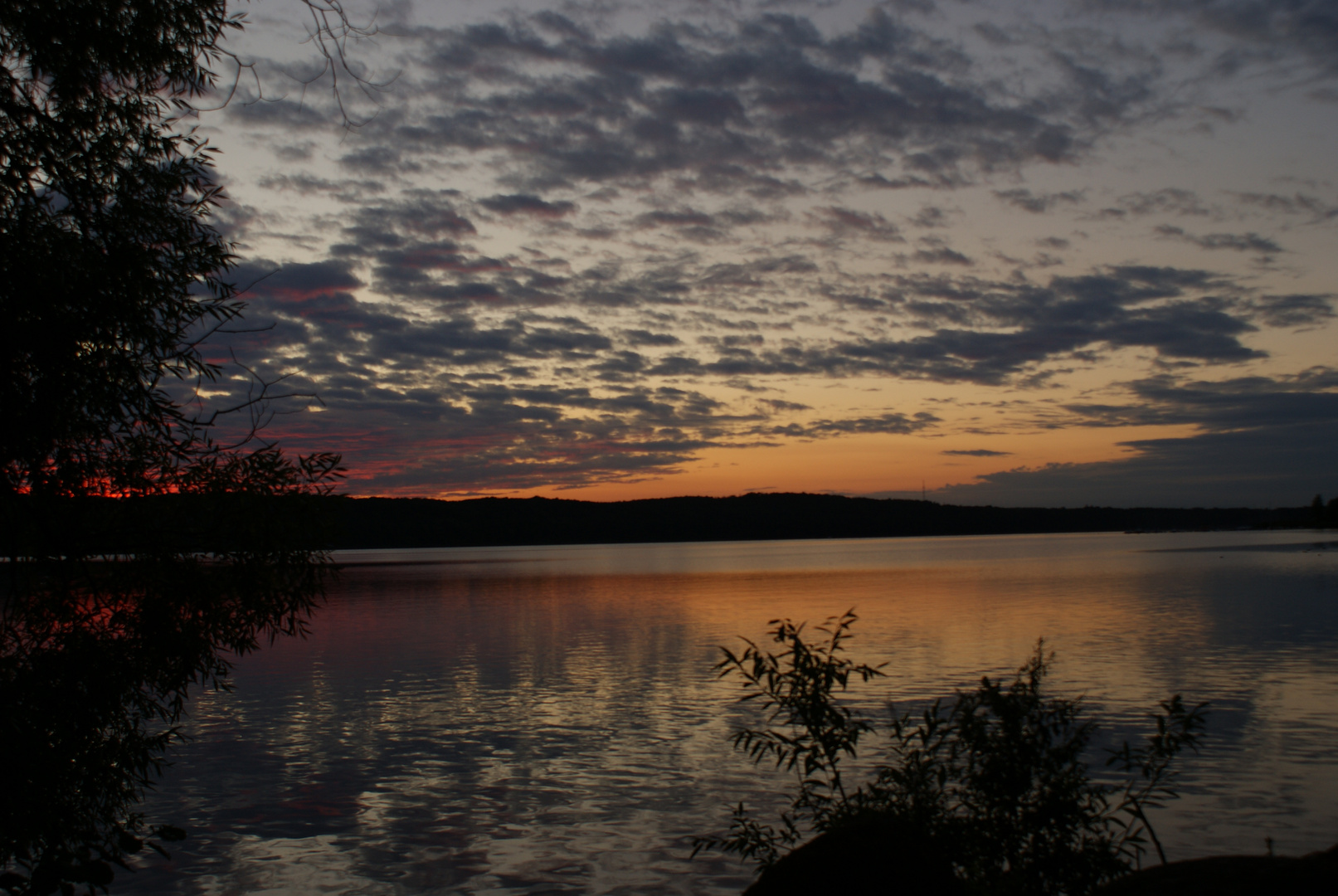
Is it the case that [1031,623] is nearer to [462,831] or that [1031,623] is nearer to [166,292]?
[462,831]

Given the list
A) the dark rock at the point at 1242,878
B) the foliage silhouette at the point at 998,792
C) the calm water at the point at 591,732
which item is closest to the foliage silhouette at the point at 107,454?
the calm water at the point at 591,732

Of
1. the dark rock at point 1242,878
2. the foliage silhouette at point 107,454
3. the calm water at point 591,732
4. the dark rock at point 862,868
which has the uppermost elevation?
the foliage silhouette at point 107,454

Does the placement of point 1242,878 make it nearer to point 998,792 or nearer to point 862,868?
point 998,792

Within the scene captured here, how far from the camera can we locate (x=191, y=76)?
42.7 feet

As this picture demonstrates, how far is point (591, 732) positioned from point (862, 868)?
46.9 ft

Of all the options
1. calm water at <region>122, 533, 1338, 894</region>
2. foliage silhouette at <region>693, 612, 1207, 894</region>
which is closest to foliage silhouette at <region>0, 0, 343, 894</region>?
calm water at <region>122, 533, 1338, 894</region>

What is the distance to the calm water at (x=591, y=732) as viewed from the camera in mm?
13977

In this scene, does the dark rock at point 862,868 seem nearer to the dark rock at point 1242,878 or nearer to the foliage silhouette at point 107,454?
the dark rock at point 1242,878

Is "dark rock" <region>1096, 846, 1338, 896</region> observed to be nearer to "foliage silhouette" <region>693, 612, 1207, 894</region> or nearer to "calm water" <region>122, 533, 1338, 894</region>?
"foliage silhouette" <region>693, 612, 1207, 894</region>

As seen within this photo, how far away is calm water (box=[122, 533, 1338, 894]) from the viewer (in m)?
14.0

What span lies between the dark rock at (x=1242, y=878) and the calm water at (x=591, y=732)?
20.6ft

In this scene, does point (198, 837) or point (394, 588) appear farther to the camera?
point (394, 588)

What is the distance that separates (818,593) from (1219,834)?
50.3 metres

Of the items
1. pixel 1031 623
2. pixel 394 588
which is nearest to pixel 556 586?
pixel 394 588
